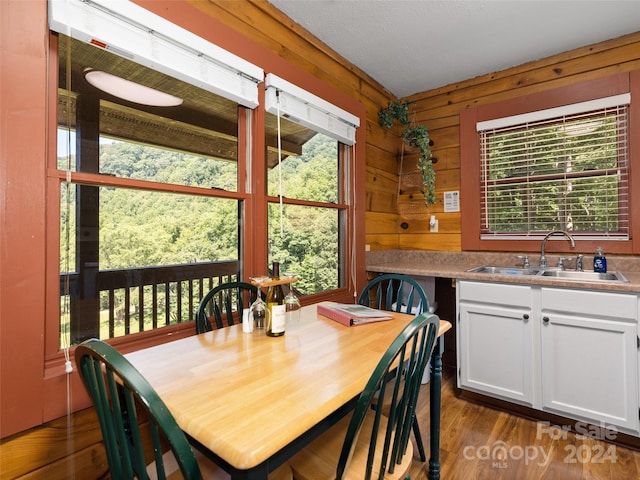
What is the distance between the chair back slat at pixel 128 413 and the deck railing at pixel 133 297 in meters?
0.69

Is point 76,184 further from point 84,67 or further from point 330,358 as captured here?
point 330,358

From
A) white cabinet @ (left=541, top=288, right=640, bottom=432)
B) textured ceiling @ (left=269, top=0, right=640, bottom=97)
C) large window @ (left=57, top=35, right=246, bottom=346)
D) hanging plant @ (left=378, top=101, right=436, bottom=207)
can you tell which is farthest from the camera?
hanging plant @ (left=378, top=101, right=436, bottom=207)

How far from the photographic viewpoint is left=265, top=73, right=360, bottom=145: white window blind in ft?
6.52

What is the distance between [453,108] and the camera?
10.1ft

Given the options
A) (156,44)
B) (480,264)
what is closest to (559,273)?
(480,264)

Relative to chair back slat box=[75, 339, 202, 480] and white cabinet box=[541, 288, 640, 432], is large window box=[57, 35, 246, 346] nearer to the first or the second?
chair back slat box=[75, 339, 202, 480]

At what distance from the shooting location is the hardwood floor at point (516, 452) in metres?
1.67

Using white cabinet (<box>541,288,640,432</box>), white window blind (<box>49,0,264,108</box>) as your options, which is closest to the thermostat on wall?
white cabinet (<box>541,288,640,432</box>)

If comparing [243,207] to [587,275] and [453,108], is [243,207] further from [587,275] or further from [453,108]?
[587,275]

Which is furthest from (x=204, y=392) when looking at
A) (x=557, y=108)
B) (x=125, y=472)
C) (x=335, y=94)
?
(x=557, y=108)

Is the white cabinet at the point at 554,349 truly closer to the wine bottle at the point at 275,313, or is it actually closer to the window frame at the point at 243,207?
the window frame at the point at 243,207

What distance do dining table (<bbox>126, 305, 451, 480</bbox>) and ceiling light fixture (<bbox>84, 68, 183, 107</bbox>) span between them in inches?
44.2

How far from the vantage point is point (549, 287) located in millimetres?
2053

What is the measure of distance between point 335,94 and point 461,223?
159 centimetres
